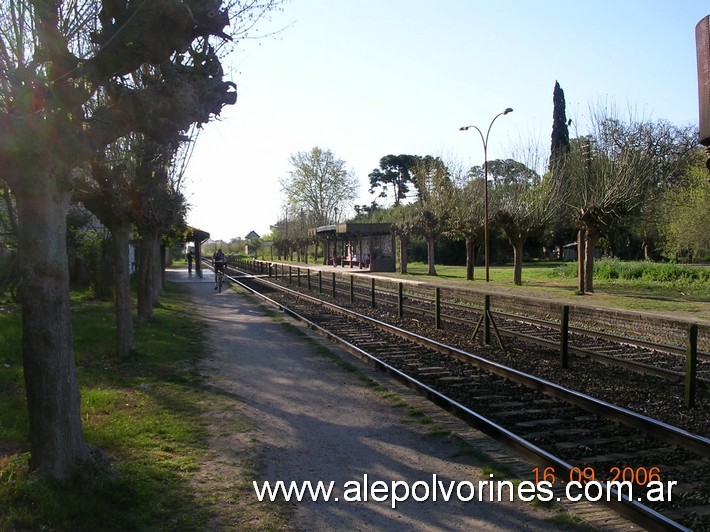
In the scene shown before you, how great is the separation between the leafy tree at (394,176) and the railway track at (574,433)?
258 ft

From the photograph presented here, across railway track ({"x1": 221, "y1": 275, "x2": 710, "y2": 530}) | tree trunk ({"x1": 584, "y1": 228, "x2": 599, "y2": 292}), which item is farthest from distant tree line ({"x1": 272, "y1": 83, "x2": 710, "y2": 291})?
railway track ({"x1": 221, "y1": 275, "x2": 710, "y2": 530})

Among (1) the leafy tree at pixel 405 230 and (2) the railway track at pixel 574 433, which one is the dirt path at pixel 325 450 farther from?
(1) the leafy tree at pixel 405 230

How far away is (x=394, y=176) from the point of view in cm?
8950

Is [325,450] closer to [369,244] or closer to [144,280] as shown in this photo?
[144,280]

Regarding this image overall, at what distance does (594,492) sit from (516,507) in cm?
60

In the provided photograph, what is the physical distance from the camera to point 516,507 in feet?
15.1

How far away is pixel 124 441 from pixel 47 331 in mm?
1852

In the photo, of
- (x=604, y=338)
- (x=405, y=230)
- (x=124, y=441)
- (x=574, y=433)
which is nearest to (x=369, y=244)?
(x=405, y=230)

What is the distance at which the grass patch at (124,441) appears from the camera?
425 centimetres

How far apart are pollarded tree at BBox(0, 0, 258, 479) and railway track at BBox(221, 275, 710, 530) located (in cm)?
386

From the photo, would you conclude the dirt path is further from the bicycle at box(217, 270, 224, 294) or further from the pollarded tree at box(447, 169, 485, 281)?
the pollarded tree at box(447, 169, 485, 281)

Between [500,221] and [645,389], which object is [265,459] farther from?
[500,221]

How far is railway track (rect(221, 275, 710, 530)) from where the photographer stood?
454 centimetres

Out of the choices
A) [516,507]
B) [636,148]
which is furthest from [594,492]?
[636,148]
